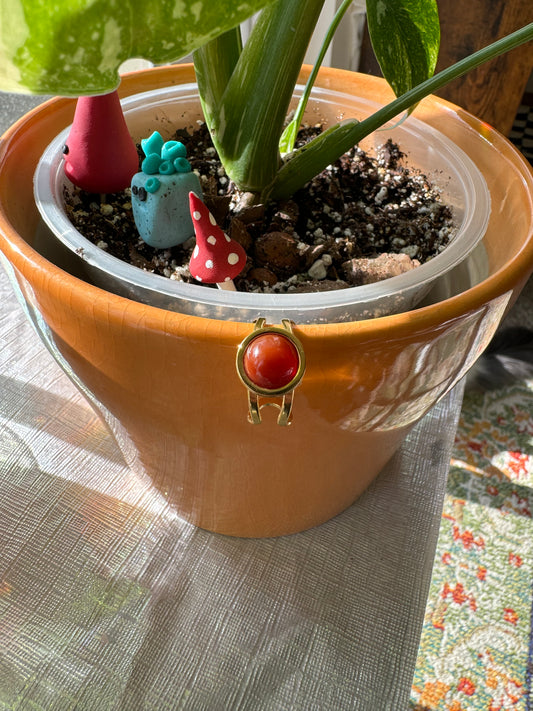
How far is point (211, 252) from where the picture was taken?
0.37 metres

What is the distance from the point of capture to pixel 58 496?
515 millimetres

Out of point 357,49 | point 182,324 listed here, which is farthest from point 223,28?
point 357,49

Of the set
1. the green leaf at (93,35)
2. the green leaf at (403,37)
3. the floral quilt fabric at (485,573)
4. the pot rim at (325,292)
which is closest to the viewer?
the green leaf at (93,35)

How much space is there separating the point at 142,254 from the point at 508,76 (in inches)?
34.3

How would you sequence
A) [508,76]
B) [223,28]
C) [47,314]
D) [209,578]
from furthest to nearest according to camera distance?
[508,76] → [209,578] → [47,314] → [223,28]

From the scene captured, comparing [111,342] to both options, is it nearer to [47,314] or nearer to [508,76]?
[47,314]

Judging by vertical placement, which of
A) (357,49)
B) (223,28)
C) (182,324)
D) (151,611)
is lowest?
(151,611)

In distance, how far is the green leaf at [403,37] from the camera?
1.53 ft

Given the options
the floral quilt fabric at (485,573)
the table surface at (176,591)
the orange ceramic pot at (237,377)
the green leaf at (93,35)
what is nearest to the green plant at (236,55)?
the green leaf at (93,35)

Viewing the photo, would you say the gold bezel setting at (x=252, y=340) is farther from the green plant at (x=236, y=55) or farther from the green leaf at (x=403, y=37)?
the green leaf at (x=403, y=37)

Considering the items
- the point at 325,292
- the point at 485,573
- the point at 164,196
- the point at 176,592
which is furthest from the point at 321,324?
the point at 485,573

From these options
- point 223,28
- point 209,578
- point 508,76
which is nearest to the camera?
point 223,28

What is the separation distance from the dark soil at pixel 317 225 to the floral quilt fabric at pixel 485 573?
727 mm

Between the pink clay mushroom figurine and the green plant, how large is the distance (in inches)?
2.6
